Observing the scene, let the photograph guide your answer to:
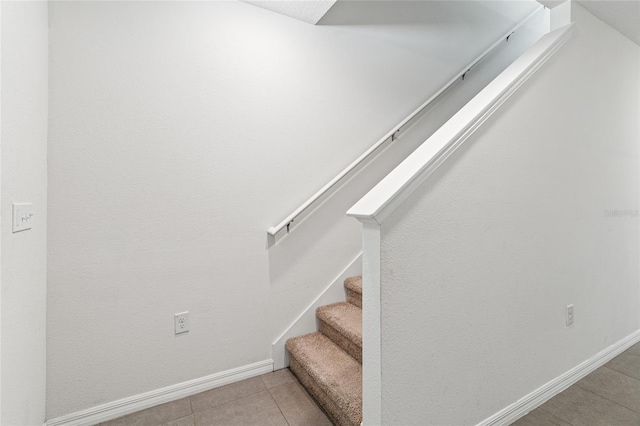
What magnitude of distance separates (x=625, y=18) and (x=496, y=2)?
3.57 feet

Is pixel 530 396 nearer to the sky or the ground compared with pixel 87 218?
nearer to the ground

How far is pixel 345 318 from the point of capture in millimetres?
1854

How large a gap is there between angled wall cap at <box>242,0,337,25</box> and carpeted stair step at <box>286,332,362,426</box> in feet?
6.60

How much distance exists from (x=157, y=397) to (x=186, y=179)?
1.14 m

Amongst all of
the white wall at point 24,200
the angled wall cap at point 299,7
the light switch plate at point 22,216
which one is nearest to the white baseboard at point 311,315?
the white wall at point 24,200

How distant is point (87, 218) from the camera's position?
1460mm

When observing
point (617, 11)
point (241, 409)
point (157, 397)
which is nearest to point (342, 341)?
point (241, 409)

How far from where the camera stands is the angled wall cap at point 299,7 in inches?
71.1

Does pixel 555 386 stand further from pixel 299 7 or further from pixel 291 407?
pixel 299 7

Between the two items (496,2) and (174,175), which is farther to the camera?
(496,2)

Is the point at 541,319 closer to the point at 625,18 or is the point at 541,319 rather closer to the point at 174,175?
the point at 625,18

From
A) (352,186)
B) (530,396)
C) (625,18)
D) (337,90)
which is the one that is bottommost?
(530,396)

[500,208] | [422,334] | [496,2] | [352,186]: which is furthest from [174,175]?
[496,2]

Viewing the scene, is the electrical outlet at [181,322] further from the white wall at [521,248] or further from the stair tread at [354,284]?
the white wall at [521,248]
